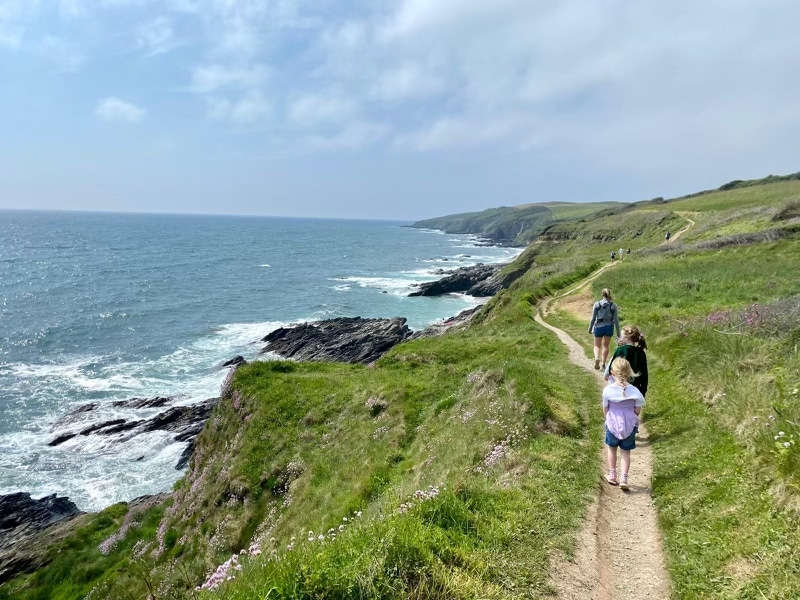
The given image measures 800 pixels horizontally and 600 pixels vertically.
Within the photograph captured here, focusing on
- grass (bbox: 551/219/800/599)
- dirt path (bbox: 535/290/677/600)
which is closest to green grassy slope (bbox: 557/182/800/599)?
grass (bbox: 551/219/800/599)

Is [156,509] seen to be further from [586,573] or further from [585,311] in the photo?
[585,311]

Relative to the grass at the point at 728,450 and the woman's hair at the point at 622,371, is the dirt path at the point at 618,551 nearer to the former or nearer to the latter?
the grass at the point at 728,450

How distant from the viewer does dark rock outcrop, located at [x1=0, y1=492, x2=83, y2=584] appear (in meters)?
21.2

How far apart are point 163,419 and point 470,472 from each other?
3716 centimetres

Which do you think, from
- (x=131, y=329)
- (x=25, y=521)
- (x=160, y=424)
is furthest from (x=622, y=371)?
(x=131, y=329)

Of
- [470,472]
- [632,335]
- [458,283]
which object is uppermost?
[632,335]

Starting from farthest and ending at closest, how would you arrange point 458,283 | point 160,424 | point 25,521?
point 458,283
point 160,424
point 25,521

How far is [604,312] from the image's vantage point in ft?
54.9

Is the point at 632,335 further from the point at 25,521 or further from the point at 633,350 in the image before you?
the point at 25,521

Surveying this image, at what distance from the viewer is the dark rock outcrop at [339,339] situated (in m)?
54.5

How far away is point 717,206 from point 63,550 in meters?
A: 106

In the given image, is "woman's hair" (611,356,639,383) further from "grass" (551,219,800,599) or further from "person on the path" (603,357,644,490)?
"grass" (551,219,800,599)

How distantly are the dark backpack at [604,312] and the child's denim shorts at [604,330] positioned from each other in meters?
0.22

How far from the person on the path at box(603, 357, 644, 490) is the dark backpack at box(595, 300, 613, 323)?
8176 millimetres
